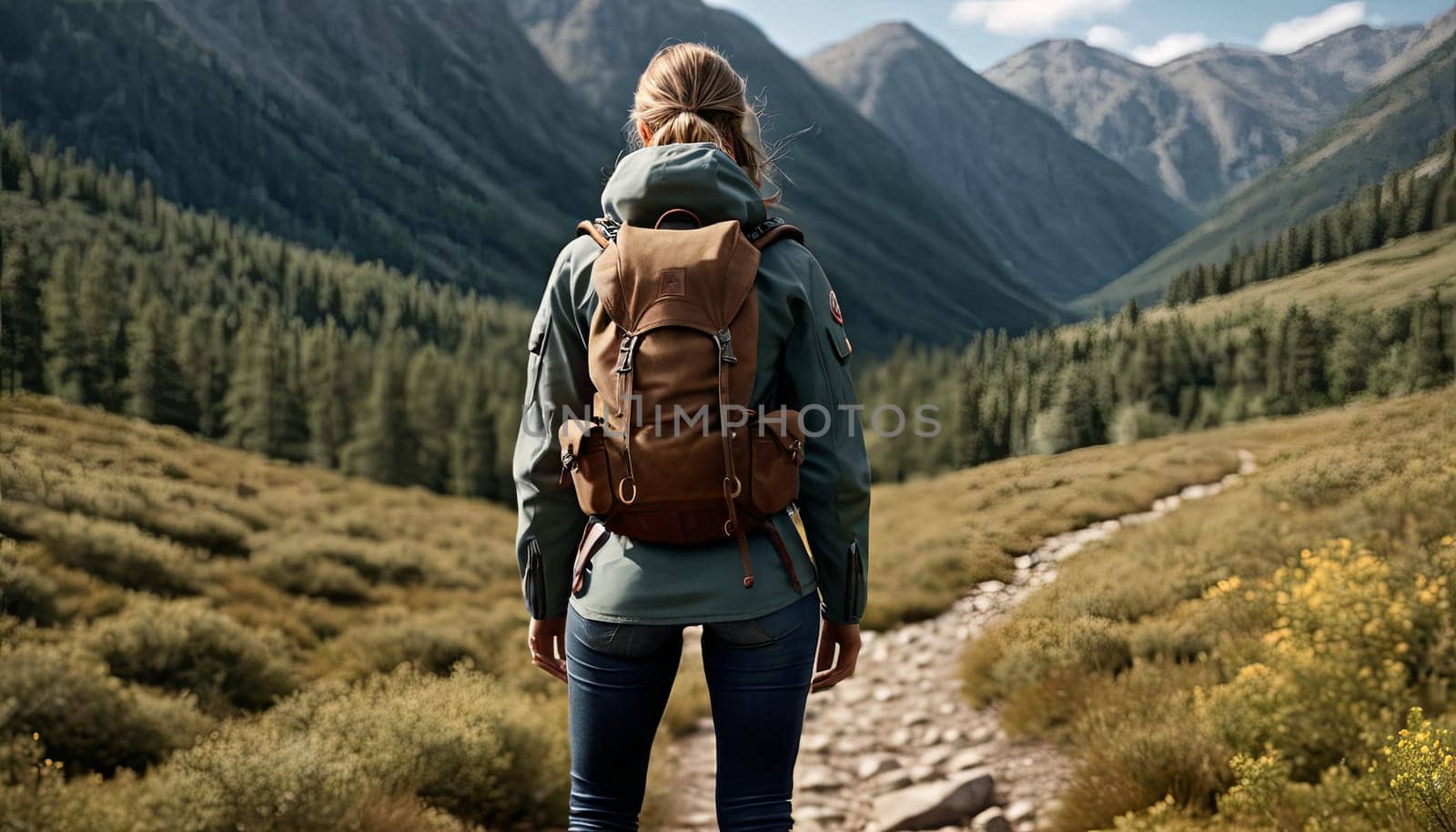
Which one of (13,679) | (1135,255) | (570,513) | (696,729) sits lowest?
(696,729)

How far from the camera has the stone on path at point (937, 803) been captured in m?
6.30

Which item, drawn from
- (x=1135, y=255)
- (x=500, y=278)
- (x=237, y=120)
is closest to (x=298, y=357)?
(x=1135, y=255)

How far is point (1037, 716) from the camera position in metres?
7.49

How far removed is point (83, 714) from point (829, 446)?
556 centimetres

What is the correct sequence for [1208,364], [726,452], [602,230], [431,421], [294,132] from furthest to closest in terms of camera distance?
[294,132]
[431,421]
[1208,364]
[602,230]
[726,452]

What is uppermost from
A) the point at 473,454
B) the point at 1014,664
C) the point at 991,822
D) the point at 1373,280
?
the point at 1373,280

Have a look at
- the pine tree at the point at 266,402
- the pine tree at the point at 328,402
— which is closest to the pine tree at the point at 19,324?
the pine tree at the point at 266,402

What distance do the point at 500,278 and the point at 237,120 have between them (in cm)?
5628

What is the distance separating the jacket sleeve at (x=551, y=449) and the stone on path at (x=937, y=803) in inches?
183

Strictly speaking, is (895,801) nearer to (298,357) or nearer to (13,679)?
(13,679)

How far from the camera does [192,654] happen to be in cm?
728

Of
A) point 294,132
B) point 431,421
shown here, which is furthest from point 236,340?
point 294,132

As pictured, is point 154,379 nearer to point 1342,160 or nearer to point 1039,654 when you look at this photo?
point 1039,654

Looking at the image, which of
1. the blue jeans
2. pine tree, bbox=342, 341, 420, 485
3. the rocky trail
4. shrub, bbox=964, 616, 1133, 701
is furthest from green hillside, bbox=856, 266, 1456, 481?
pine tree, bbox=342, 341, 420, 485
